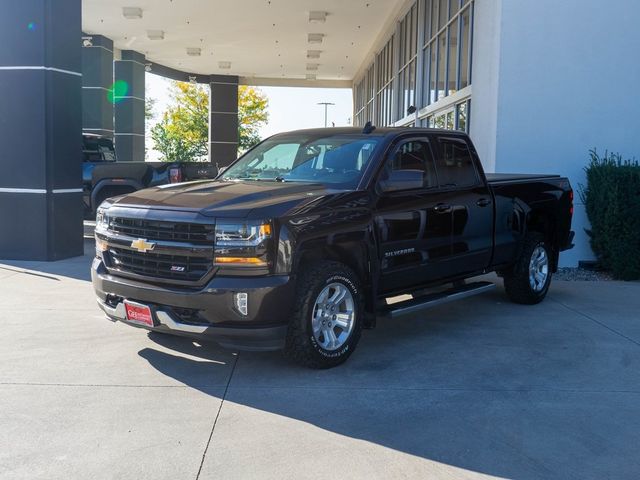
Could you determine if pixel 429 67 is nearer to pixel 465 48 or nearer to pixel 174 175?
pixel 465 48

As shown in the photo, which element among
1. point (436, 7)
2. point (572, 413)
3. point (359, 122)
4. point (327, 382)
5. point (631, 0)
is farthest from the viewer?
point (359, 122)

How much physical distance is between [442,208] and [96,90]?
20259 mm

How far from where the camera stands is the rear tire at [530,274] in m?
7.74

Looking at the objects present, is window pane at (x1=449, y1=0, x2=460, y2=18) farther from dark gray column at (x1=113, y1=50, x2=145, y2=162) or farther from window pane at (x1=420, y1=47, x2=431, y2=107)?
dark gray column at (x1=113, y1=50, x2=145, y2=162)

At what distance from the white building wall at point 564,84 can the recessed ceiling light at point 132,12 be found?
48.9 feet

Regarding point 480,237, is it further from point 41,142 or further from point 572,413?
point 41,142

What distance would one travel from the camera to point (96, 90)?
23.9 meters

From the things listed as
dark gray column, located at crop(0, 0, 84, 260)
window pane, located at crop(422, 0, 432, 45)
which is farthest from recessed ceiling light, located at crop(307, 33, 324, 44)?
dark gray column, located at crop(0, 0, 84, 260)

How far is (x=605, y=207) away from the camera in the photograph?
9.86 meters

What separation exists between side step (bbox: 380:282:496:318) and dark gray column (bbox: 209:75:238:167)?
3221 centimetres

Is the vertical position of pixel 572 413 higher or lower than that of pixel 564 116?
lower

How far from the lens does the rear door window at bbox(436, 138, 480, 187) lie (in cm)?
668

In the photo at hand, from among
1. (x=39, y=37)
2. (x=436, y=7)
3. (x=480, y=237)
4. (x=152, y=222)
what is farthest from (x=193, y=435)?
(x=436, y=7)

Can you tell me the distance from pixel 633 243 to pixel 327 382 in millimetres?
6418
